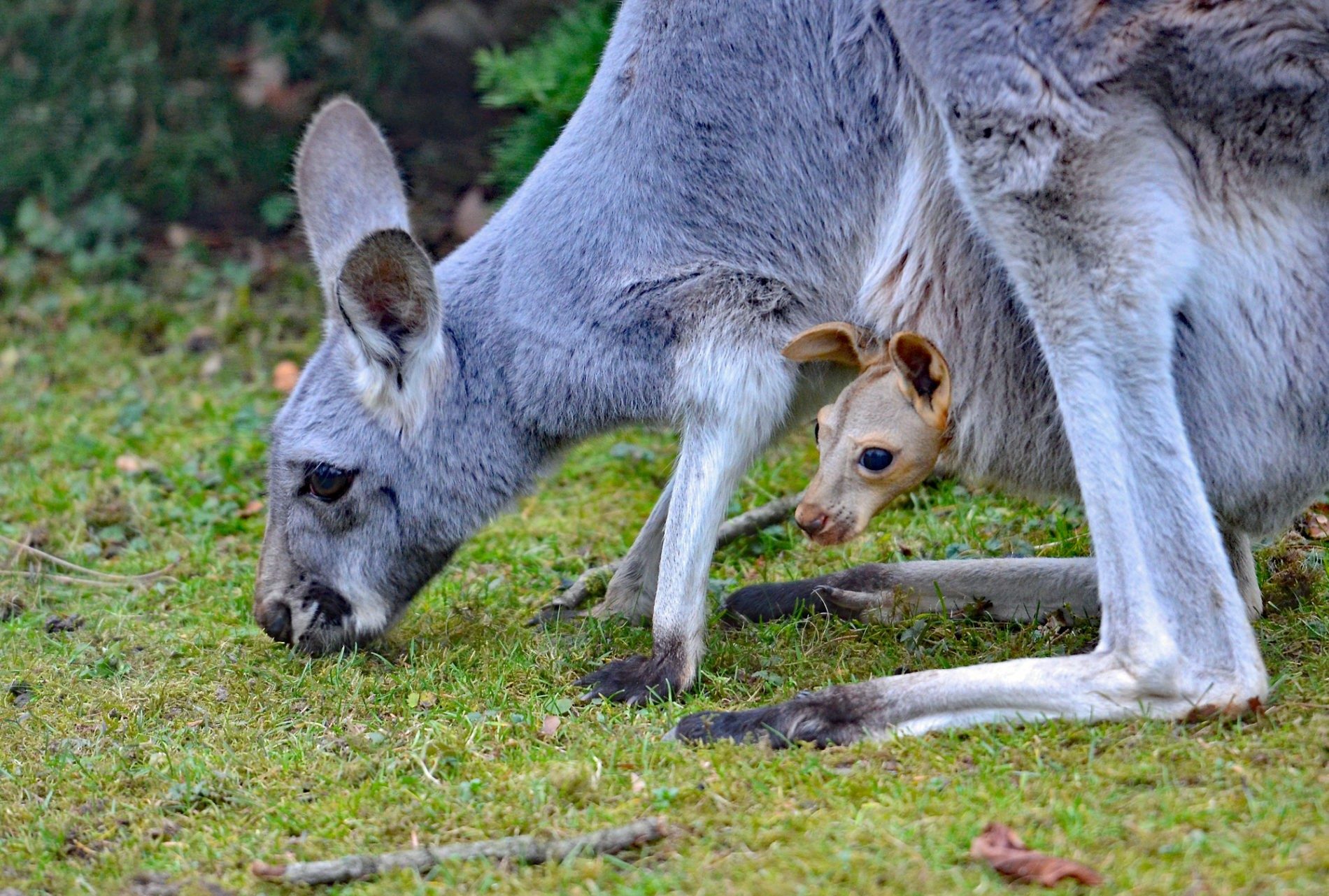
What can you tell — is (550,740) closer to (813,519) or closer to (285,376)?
(813,519)

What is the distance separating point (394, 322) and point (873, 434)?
132 centimetres

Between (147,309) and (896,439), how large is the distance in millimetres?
5157

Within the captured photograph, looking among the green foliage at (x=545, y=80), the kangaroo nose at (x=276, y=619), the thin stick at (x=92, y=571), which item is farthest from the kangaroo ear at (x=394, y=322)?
the green foliage at (x=545, y=80)

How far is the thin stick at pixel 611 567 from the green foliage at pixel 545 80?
6.52 feet

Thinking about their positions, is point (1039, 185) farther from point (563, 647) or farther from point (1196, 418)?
point (563, 647)

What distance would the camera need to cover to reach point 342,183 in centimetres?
449

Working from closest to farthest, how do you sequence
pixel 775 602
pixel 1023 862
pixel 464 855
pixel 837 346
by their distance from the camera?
1. pixel 1023 862
2. pixel 464 855
3. pixel 837 346
4. pixel 775 602

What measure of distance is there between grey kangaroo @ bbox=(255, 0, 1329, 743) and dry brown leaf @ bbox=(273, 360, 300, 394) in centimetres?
251

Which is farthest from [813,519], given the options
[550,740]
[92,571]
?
[92,571]

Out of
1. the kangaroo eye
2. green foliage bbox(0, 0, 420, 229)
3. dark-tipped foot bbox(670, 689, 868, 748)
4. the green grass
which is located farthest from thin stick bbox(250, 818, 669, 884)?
green foliage bbox(0, 0, 420, 229)

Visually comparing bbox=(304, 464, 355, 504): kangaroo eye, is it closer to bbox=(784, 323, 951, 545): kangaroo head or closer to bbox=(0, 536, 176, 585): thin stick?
bbox=(0, 536, 176, 585): thin stick

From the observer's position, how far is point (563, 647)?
421cm

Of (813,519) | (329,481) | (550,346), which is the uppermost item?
(550,346)

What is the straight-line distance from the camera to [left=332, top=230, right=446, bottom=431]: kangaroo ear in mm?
3895
